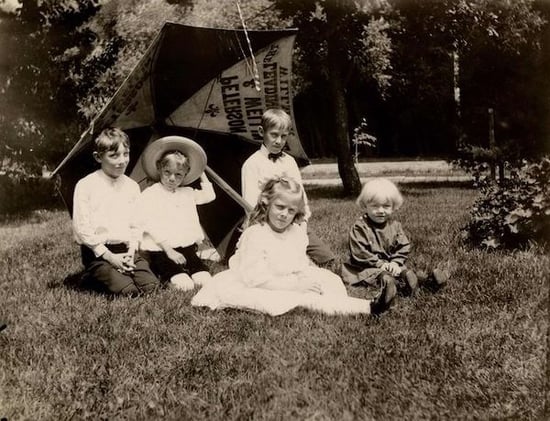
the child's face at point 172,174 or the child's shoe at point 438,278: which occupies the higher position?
the child's face at point 172,174

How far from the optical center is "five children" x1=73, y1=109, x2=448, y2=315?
4562 mm

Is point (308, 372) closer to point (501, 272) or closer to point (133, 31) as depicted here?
point (501, 272)

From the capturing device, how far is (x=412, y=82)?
17.9m

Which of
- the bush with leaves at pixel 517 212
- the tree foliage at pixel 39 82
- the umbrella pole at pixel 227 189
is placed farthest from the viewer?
the tree foliage at pixel 39 82

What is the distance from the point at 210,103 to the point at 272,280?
2013mm

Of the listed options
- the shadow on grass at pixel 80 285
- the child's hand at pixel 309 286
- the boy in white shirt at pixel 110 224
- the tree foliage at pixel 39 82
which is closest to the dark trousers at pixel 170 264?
the boy in white shirt at pixel 110 224

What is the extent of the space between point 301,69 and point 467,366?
52.4 feet

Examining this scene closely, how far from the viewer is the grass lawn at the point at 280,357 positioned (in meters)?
2.88

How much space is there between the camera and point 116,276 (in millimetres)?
4992

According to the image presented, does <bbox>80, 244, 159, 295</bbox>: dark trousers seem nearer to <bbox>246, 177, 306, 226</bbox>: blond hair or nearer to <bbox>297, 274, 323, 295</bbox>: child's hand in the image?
<bbox>246, 177, 306, 226</bbox>: blond hair

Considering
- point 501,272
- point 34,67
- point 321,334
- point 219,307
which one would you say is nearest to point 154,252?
point 219,307

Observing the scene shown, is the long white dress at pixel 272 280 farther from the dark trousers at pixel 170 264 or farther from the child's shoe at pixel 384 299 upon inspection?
the dark trousers at pixel 170 264

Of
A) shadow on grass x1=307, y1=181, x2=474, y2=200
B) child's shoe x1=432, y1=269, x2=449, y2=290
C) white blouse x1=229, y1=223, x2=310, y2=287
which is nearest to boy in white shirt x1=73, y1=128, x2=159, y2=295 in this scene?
white blouse x1=229, y1=223, x2=310, y2=287

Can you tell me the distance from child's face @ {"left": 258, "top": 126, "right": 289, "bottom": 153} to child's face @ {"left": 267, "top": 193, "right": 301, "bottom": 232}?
1116mm
